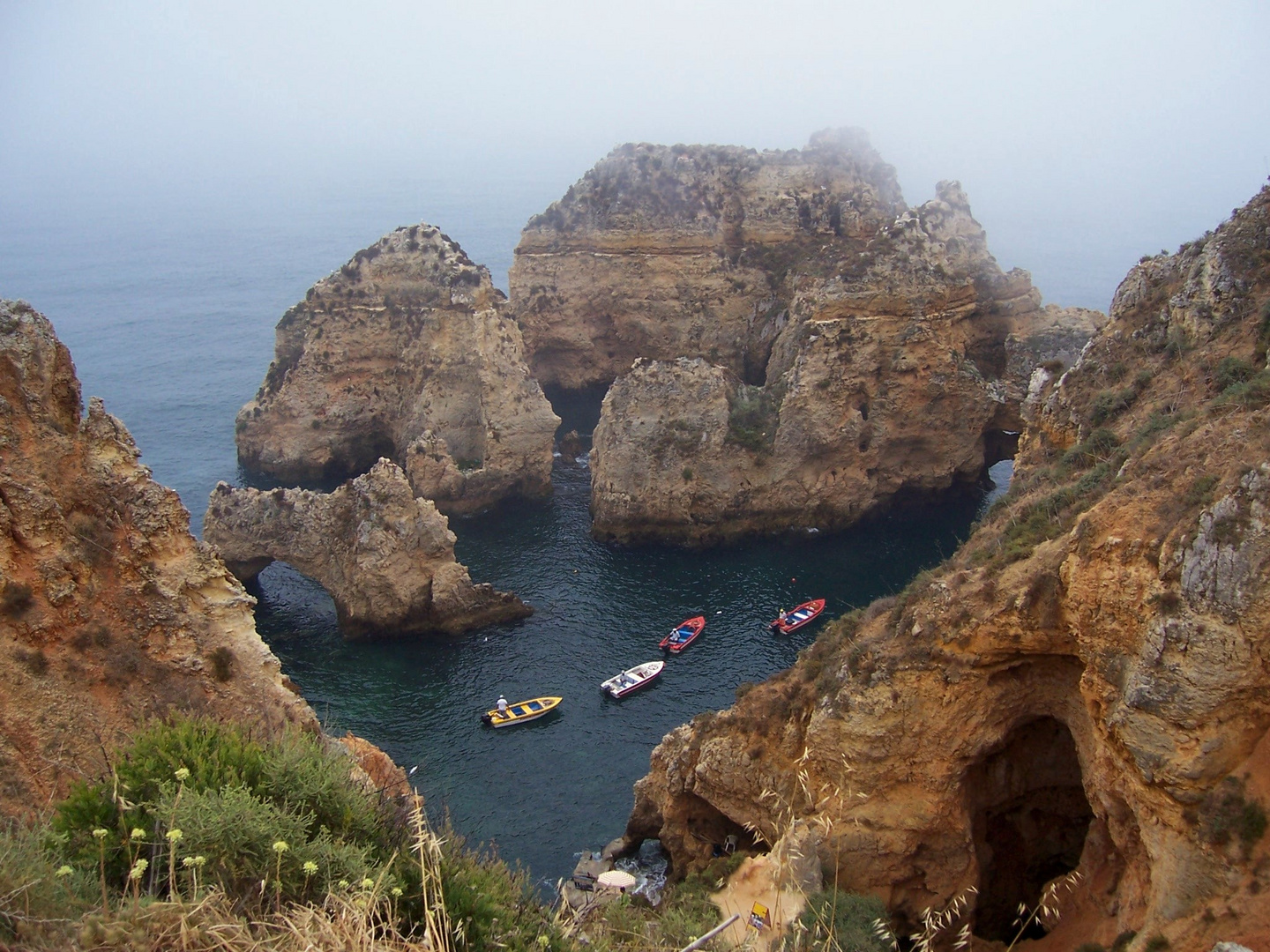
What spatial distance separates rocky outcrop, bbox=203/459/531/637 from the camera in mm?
42625

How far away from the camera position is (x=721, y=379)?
53500 mm

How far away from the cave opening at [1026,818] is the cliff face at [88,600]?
52.8ft

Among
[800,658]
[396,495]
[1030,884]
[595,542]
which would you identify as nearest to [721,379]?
[595,542]

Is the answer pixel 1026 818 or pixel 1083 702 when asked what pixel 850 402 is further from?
pixel 1083 702

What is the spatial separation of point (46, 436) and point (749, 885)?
1888cm

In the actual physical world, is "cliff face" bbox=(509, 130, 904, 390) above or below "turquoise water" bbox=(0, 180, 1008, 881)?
above

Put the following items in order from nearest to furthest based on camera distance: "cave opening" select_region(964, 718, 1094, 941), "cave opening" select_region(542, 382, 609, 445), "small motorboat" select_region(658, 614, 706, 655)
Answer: "cave opening" select_region(964, 718, 1094, 941) < "small motorboat" select_region(658, 614, 706, 655) < "cave opening" select_region(542, 382, 609, 445)

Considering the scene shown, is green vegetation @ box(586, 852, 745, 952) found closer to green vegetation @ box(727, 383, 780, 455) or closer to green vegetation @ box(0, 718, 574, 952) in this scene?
green vegetation @ box(0, 718, 574, 952)

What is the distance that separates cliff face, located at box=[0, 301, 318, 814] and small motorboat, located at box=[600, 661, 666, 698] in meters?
16.8

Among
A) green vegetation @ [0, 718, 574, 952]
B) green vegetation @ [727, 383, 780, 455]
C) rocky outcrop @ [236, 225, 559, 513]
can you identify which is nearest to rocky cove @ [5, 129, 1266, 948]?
green vegetation @ [0, 718, 574, 952]

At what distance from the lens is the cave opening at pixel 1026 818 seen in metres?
23.3

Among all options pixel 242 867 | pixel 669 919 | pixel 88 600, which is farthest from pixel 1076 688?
pixel 88 600

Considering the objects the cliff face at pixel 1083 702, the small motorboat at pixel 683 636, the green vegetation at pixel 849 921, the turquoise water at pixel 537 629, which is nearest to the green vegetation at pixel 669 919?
the cliff face at pixel 1083 702

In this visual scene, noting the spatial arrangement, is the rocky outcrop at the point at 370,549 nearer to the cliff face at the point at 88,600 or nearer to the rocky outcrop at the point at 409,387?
the rocky outcrop at the point at 409,387
